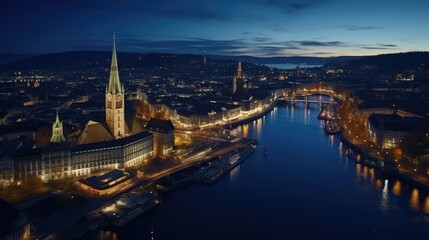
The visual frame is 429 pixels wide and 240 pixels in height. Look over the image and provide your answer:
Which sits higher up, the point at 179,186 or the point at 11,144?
the point at 11,144

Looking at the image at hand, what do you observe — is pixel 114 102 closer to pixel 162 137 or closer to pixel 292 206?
pixel 162 137

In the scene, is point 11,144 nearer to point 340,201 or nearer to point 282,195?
point 282,195

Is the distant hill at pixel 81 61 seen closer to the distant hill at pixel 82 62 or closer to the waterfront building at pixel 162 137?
the distant hill at pixel 82 62

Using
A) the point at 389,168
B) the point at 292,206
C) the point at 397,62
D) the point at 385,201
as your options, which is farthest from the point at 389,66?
the point at 292,206

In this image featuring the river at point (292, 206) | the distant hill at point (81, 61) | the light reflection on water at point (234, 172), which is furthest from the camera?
the distant hill at point (81, 61)

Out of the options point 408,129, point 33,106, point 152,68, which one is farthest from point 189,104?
point 152,68

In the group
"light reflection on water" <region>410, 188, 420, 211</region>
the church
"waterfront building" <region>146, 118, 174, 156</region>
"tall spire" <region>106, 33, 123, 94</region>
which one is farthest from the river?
"tall spire" <region>106, 33, 123, 94</region>

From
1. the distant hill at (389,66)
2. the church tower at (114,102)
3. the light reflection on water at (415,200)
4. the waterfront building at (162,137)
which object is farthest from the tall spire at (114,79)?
the distant hill at (389,66)
